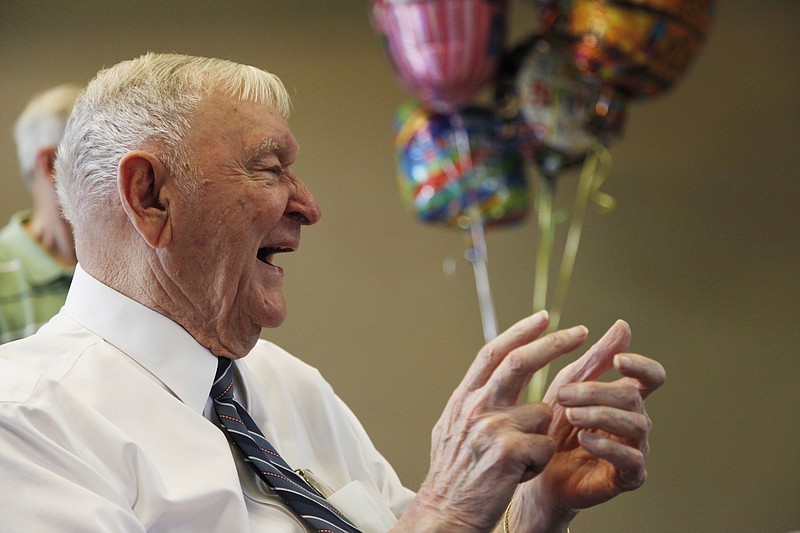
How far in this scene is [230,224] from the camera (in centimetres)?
122

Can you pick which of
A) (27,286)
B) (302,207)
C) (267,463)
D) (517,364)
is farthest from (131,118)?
(27,286)

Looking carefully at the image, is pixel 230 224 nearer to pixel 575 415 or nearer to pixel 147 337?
pixel 147 337

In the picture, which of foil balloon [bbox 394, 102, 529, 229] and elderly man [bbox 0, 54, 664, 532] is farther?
foil balloon [bbox 394, 102, 529, 229]

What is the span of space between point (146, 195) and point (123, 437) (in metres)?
0.29

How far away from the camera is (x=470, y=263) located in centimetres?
341

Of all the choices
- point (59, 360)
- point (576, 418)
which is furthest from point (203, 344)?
point (576, 418)

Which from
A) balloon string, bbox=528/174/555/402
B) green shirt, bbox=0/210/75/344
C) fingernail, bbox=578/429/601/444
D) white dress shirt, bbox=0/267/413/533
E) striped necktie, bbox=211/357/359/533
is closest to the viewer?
white dress shirt, bbox=0/267/413/533

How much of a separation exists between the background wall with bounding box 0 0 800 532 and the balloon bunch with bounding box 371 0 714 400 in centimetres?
56

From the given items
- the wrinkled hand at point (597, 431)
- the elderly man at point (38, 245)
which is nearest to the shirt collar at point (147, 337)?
the wrinkled hand at point (597, 431)

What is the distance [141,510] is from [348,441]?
0.45m

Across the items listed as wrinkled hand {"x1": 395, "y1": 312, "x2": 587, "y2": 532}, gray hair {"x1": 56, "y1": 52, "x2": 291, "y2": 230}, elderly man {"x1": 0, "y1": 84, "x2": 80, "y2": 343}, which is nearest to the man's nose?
gray hair {"x1": 56, "y1": 52, "x2": 291, "y2": 230}

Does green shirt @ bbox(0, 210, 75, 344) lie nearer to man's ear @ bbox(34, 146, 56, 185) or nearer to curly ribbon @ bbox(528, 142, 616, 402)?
man's ear @ bbox(34, 146, 56, 185)

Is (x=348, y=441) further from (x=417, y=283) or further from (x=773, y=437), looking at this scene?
(x=773, y=437)

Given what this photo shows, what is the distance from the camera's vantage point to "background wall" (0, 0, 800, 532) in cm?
329
